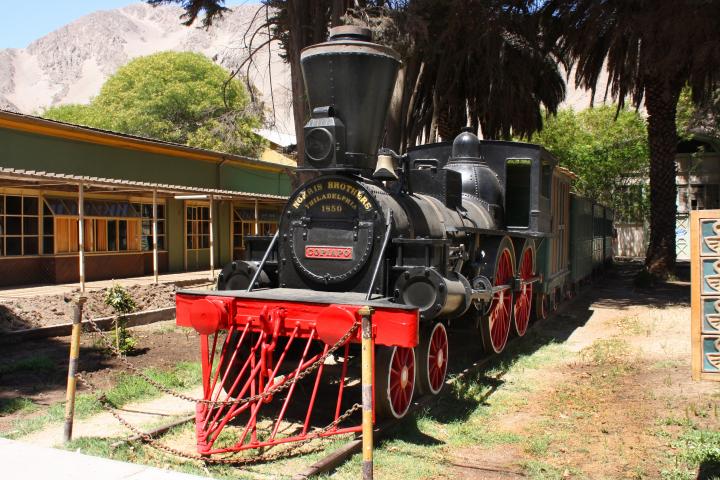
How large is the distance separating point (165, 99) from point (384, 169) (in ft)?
118

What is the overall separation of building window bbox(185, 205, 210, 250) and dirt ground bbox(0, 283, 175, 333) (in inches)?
303

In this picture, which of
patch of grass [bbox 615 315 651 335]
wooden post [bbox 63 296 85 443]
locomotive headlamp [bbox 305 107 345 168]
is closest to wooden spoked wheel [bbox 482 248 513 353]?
patch of grass [bbox 615 315 651 335]

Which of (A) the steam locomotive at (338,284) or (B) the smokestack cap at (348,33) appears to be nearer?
(A) the steam locomotive at (338,284)

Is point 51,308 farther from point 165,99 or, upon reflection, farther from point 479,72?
point 165,99

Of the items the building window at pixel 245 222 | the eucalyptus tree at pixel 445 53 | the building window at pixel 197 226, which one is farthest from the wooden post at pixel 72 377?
the building window at pixel 245 222

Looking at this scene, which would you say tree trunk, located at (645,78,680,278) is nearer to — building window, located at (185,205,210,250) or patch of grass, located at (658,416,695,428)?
patch of grass, located at (658,416,695,428)

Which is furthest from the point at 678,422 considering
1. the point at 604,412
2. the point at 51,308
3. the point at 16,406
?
the point at 51,308

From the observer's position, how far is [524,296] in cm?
962

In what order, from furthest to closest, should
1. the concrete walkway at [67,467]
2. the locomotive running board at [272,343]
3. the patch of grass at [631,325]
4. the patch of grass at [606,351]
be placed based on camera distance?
the patch of grass at [631,325] < the patch of grass at [606,351] < the locomotive running board at [272,343] < the concrete walkway at [67,467]

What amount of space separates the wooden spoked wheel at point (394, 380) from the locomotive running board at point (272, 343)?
294mm

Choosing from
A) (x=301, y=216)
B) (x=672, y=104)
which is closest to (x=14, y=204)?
(x=301, y=216)

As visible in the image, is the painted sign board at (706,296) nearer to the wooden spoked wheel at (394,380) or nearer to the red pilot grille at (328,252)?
the wooden spoked wheel at (394,380)

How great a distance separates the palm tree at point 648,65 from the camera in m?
13.9

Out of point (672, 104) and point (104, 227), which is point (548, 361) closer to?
point (672, 104)
